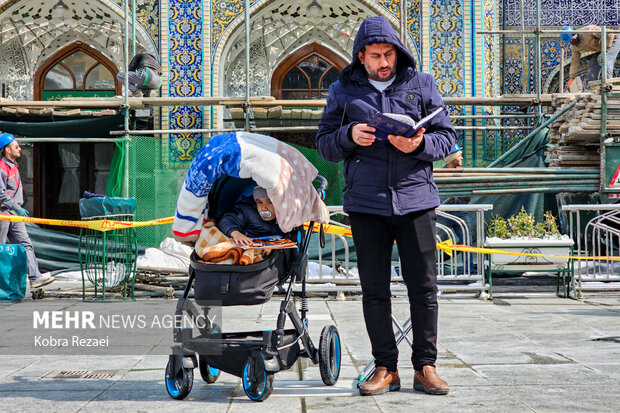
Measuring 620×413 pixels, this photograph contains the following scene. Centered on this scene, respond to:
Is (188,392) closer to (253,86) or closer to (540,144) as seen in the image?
(540,144)

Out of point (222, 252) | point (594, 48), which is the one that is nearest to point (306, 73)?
point (594, 48)

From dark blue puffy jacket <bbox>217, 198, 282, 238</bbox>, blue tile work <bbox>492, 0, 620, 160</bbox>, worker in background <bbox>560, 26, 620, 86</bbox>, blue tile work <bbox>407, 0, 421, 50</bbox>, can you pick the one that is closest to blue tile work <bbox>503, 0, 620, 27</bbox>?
blue tile work <bbox>492, 0, 620, 160</bbox>

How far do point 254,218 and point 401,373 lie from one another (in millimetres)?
1159

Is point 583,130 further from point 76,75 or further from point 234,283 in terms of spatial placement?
point 76,75

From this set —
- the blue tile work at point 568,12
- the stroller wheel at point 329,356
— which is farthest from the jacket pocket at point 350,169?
the blue tile work at point 568,12

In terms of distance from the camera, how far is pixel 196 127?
1346cm

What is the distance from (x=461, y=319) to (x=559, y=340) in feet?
4.25

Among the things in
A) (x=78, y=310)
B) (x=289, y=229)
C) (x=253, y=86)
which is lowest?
(x=78, y=310)

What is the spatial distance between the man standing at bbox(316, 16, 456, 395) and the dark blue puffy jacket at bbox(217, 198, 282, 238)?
421 mm

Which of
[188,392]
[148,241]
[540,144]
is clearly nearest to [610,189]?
[540,144]

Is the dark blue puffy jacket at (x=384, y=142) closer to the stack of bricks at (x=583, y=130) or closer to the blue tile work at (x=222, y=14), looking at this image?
the stack of bricks at (x=583, y=130)

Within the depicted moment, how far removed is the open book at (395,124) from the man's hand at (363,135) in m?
0.04

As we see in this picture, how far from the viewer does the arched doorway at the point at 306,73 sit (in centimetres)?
1528

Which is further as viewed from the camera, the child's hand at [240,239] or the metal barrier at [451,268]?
the metal barrier at [451,268]
